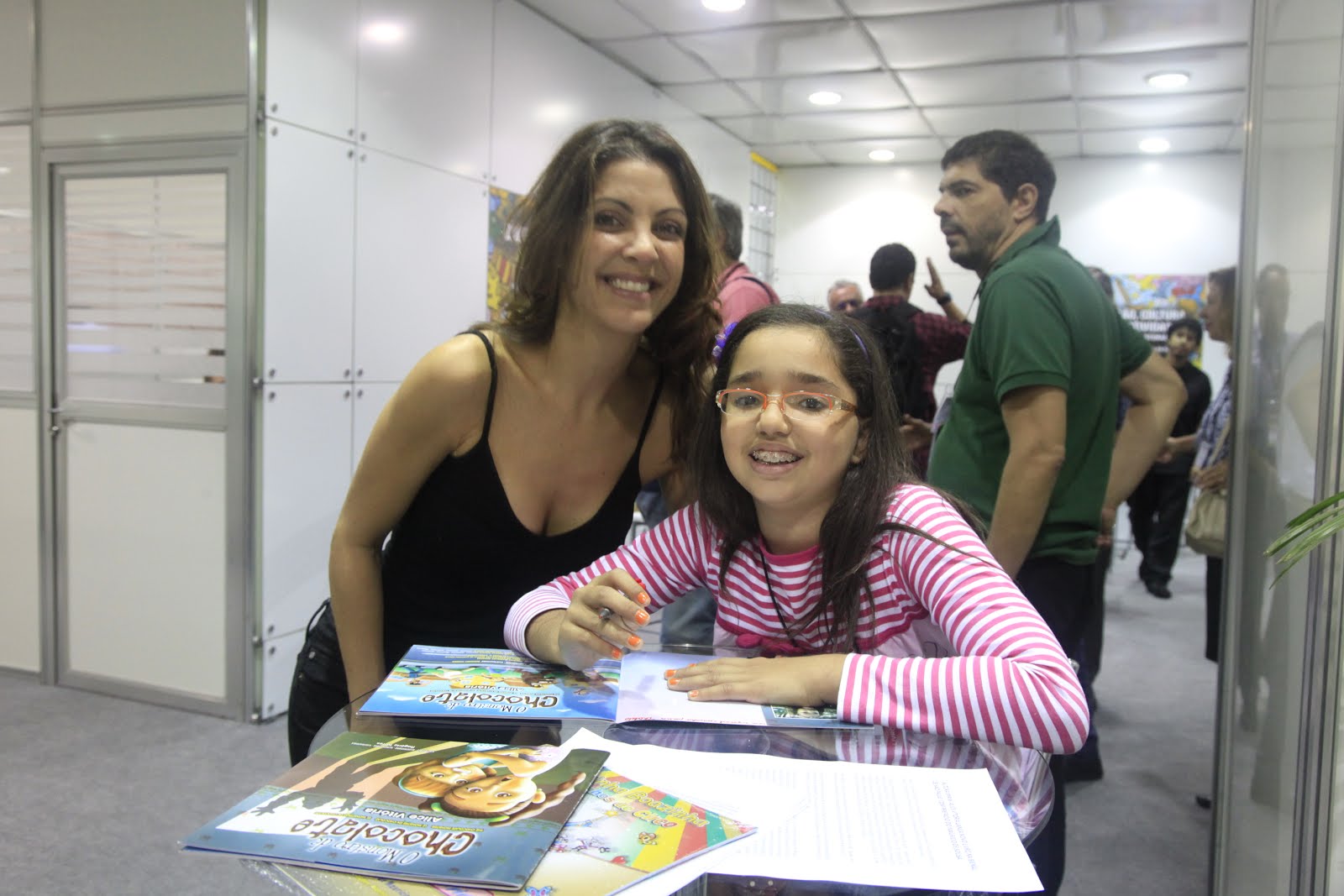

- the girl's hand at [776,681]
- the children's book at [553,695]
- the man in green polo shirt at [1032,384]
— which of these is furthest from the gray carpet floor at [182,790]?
the girl's hand at [776,681]

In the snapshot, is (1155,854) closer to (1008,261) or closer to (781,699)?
(1008,261)

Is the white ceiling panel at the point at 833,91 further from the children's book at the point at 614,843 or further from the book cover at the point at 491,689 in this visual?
the children's book at the point at 614,843

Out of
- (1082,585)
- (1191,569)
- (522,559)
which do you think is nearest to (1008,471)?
(1082,585)

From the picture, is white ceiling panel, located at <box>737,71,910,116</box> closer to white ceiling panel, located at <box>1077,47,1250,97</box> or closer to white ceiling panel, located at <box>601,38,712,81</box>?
white ceiling panel, located at <box>601,38,712,81</box>

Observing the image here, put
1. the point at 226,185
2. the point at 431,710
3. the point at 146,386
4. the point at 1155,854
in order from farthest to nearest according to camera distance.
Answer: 1. the point at 146,386
2. the point at 226,185
3. the point at 1155,854
4. the point at 431,710

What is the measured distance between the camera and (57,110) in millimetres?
3469

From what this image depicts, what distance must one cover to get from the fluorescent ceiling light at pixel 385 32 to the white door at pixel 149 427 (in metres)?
0.77

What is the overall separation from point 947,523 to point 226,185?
282 cm

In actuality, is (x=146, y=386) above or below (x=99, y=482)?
above

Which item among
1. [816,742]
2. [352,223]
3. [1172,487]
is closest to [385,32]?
[352,223]

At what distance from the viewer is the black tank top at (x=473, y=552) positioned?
143 cm

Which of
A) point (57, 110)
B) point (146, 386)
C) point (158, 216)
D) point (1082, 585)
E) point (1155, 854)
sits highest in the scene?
point (57, 110)

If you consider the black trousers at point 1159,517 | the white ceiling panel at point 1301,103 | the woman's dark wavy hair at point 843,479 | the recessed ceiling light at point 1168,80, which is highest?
the recessed ceiling light at point 1168,80

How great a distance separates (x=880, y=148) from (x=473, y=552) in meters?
7.01
